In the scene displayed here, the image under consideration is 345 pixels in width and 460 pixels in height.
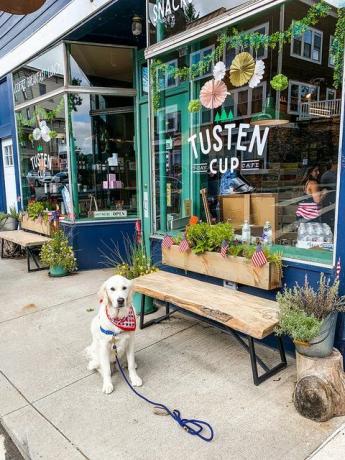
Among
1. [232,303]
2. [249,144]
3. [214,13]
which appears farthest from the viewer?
[249,144]

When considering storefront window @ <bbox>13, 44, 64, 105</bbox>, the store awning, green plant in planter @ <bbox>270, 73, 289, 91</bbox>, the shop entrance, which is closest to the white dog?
the shop entrance

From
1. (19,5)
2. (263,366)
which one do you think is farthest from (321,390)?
(19,5)

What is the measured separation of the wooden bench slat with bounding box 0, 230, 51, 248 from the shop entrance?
7.78 ft

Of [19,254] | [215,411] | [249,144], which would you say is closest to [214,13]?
[249,144]

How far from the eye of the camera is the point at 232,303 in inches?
118

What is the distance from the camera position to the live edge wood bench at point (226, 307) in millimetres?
2628

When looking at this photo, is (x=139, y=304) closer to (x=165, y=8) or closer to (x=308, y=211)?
(x=308, y=211)

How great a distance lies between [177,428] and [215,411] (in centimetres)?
29

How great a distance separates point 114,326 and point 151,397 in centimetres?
57

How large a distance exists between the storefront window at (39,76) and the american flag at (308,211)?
4364 mm

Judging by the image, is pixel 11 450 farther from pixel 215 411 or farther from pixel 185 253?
pixel 185 253

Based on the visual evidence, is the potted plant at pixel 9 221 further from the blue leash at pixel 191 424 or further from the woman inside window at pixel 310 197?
the blue leash at pixel 191 424

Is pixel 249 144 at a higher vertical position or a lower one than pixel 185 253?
higher

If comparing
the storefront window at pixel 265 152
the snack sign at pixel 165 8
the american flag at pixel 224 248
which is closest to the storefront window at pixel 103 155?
the storefront window at pixel 265 152
